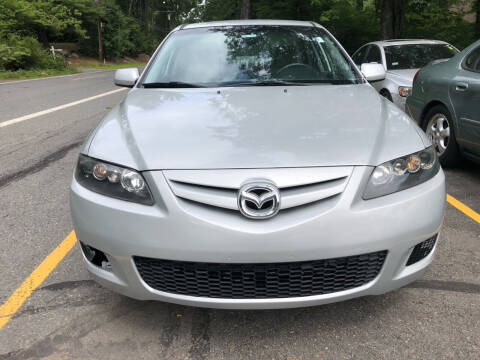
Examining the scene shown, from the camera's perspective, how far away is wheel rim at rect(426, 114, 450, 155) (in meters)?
4.92

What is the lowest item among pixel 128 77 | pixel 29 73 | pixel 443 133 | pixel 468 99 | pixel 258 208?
pixel 29 73

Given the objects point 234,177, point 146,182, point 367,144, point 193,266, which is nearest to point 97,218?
point 146,182

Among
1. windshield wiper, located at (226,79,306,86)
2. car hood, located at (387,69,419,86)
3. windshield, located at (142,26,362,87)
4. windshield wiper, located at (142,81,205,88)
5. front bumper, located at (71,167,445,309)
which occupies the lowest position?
car hood, located at (387,69,419,86)

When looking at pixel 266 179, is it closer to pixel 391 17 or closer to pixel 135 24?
pixel 391 17

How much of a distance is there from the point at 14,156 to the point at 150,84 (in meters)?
3.15

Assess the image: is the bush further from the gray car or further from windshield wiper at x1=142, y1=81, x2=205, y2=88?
the gray car

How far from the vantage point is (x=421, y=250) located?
2223 mm

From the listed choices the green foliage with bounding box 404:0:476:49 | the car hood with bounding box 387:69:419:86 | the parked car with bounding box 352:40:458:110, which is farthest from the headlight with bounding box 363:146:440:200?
the green foliage with bounding box 404:0:476:49

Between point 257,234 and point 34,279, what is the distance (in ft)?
5.41

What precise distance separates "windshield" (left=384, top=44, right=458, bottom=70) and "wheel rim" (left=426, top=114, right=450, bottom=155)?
3013 mm

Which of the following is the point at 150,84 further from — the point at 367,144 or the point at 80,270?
the point at 367,144

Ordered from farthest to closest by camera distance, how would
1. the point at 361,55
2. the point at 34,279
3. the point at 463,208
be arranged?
the point at 361,55 → the point at 463,208 → the point at 34,279

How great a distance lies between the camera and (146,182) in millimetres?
2096

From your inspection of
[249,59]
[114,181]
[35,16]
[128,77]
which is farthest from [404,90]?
[35,16]
